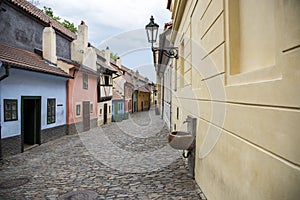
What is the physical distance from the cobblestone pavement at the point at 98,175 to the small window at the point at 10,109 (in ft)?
4.34

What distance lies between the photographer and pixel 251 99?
196 centimetres

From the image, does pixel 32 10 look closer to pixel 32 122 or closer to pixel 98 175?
pixel 32 122

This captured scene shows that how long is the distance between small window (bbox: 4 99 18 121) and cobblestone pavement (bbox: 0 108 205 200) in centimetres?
132

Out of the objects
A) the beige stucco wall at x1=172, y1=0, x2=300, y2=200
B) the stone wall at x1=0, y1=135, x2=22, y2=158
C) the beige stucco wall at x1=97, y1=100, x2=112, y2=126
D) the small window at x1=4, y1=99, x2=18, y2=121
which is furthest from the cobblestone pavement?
the beige stucco wall at x1=97, y1=100, x2=112, y2=126

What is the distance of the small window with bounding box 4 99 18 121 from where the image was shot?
7565 mm

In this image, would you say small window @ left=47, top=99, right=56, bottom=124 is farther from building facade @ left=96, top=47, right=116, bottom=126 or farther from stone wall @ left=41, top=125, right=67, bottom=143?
building facade @ left=96, top=47, right=116, bottom=126

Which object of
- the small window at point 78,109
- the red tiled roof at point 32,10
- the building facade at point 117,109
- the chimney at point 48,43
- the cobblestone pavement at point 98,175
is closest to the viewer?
the cobblestone pavement at point 98,175

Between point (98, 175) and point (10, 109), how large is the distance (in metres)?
4.44

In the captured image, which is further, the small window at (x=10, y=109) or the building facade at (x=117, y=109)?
the building facade at (x=117, y=109)

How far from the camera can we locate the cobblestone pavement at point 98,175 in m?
4.35

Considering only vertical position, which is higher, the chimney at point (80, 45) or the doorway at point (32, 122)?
the chimney at point (80, 45)

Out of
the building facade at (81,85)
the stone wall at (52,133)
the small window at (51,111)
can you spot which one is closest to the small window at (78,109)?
the building facade at (81,85)

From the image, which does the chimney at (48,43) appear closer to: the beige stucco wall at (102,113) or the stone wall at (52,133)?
the stone wall at (52,133)

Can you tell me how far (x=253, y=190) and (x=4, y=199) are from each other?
14.0 ft
